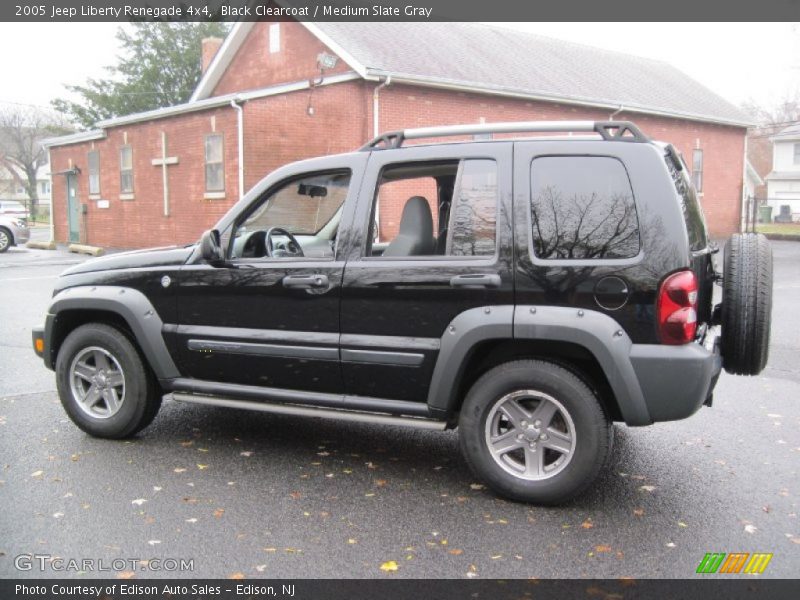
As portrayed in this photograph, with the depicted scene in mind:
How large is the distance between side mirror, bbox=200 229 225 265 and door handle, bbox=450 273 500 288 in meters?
1.55

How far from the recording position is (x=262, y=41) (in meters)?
23.6

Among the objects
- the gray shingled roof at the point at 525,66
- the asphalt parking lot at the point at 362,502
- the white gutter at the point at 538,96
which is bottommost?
the asphalt parking lot at the point at 362,502

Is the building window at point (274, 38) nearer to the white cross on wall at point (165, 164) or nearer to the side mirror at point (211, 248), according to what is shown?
the white cross on wall at point (165, 164)

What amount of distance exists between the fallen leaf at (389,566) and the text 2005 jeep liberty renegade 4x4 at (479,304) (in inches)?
35.9

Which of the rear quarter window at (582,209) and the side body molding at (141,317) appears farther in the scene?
the side body molding at (141,317)

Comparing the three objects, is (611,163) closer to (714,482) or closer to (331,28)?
(714,482)

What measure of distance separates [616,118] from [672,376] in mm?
21948

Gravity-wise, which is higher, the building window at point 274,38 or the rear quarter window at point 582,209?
the building window at point 274,38

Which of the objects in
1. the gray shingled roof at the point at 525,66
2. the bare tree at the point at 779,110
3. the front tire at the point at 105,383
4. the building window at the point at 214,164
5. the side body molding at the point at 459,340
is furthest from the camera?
the bare tree at the point at 779,110

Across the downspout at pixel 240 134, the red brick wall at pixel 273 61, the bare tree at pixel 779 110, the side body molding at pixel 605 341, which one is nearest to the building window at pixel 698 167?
the red brick wall at pixel 273 61

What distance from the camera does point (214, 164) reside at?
20.8 metres

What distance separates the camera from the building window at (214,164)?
20.5 metres

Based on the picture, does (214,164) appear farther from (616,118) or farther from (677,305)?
(677,305)

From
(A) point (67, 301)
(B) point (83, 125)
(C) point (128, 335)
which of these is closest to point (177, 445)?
(C) point (128, 335)
